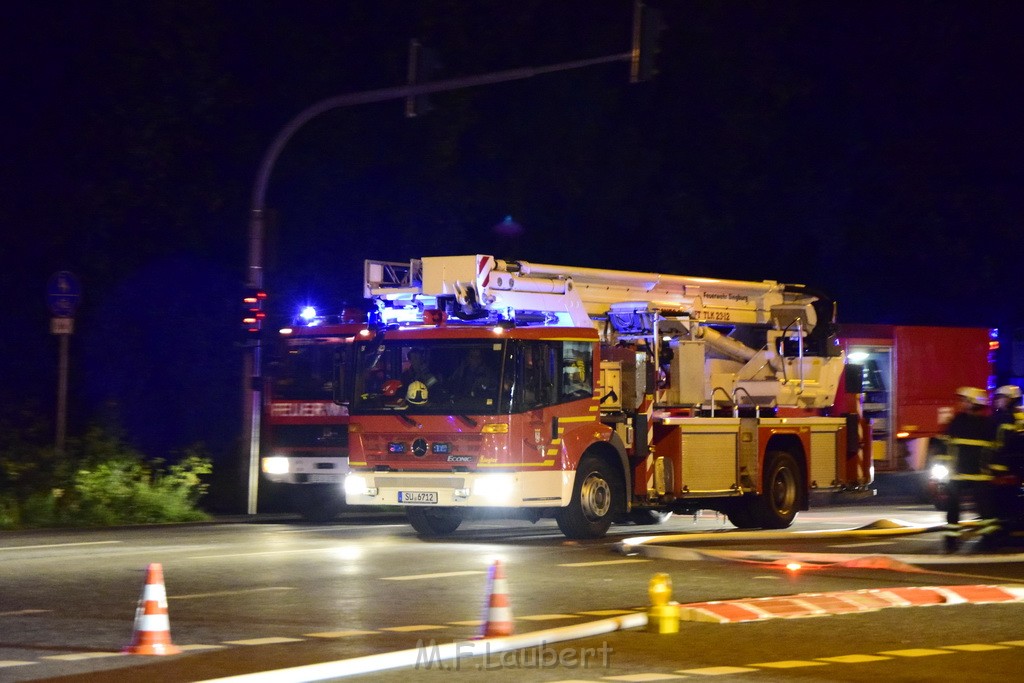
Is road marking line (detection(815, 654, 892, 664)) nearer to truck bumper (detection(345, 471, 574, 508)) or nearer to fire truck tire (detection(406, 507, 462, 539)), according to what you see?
truck bumper (detection(345, 471, 574, 508))

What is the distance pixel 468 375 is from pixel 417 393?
68cm

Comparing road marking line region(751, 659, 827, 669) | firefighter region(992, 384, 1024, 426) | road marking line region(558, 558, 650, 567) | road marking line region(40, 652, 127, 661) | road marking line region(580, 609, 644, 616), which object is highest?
firefighter region(992, 384, 1024, 426)

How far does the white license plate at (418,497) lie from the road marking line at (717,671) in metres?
8.76

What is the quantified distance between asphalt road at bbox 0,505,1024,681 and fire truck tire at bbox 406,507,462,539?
369 mm

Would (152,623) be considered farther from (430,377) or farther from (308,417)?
(308,417)

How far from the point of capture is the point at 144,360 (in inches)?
1121

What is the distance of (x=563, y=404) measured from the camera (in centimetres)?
1795

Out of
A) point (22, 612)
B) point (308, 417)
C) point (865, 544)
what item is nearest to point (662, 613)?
point (22, 612)

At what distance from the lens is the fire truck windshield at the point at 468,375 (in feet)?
57.7

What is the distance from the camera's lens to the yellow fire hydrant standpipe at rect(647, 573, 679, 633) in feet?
33.6

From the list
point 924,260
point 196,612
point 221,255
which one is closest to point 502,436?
point 196,612

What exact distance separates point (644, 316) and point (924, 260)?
74.5 feet

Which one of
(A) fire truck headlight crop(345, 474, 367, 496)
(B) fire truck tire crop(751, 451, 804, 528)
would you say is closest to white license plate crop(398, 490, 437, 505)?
(A) fire truck headlight crop(345, 474, 367, 496)

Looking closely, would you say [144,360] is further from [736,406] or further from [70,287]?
[736,406]
